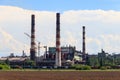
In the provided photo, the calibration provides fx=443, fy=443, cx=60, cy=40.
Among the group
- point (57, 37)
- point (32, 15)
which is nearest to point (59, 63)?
point (57, 37)

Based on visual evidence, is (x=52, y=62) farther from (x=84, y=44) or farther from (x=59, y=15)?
(x=59, y=15)

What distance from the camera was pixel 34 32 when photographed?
18412 cm

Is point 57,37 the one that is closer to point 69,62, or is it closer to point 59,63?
point 59,63

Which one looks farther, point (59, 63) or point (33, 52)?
point (33, 52)

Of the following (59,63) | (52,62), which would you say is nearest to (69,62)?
(52,62)

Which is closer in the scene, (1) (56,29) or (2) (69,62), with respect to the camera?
(1) (56,29)

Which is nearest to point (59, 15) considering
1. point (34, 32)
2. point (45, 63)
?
point (34, 32)

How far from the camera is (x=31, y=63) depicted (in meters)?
184

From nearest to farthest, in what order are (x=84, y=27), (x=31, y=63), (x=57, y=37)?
(x=57, y=37), (x=31, y=63), (x=84, y=27)

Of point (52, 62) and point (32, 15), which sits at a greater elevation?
point (32, 15)

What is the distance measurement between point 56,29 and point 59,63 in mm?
14631

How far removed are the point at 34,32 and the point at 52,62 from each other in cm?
1766

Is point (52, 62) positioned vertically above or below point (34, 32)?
below

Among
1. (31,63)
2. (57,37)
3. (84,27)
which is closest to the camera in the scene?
(57,37)
